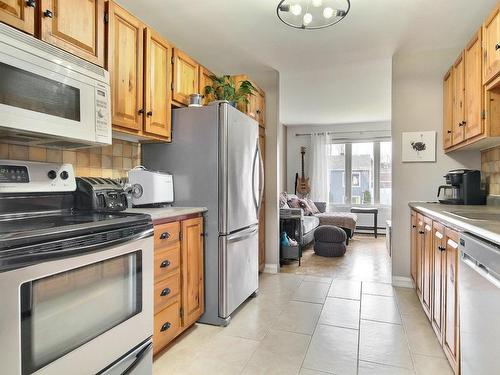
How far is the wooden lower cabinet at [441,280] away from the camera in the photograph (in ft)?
5.44

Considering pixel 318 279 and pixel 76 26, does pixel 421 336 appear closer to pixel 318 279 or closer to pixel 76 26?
pixel 318 279

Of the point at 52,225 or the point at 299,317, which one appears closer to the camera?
the point at 52,225

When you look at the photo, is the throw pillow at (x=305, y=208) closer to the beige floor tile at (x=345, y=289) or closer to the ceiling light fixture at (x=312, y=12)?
the beige floor tile at (x=345, y=289)

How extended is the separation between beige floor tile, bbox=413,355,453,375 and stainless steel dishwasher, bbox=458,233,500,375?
12.7 inches

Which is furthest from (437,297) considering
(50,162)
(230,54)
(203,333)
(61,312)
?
(230,54)

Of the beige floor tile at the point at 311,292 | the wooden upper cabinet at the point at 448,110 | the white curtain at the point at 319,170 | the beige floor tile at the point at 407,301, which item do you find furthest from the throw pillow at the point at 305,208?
the wooden upper cabinet at the point at 448,110

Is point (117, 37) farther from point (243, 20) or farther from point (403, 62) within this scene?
point (403, 62)

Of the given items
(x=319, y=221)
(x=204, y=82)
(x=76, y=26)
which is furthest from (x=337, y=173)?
(x=76, y=26)

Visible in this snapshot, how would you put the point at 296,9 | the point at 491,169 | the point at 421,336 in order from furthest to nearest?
1. the point at 491,169
2. the point at 296,9
3. the point at 421,336

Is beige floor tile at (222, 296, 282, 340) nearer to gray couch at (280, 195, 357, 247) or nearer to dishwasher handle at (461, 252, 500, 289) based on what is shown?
dishwasher handle at (461, 252, 500, 289)

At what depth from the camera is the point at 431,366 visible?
1855 millimetres

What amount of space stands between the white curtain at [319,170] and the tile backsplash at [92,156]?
5552 mm

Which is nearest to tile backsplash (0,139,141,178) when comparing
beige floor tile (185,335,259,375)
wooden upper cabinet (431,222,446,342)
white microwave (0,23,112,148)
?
white microwave (0,23,112,148)

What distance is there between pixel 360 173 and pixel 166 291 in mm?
6365
